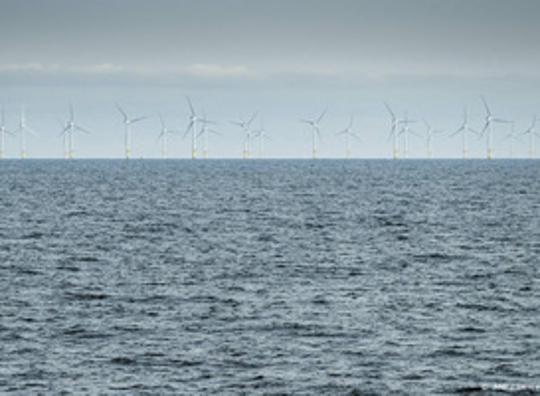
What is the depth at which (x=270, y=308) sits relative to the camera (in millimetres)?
46281

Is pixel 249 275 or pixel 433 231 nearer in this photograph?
pixel 249 275

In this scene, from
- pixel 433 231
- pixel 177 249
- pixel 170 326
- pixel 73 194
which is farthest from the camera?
pixel 73 194

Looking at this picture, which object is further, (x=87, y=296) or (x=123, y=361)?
(x=87, y=296)

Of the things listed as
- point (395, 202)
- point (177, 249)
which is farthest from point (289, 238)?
point (395, 202)

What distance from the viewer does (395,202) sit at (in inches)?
5207

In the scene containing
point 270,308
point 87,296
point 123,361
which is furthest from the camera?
point 87,296

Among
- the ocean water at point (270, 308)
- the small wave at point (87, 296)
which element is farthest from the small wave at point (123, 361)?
the small wave at point (87, 296)

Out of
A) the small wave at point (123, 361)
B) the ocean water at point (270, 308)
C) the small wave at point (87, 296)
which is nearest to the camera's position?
the ocean water at point (270, 308)

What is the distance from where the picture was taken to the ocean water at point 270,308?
34.2 meters

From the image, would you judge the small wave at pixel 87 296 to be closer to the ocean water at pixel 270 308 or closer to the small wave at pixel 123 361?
the ocean water at pixel 270 308

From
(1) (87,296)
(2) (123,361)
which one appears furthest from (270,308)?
(2) (123,361)

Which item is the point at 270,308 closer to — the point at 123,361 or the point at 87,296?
the point at 87,296

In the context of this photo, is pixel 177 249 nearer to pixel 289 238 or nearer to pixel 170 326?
pixel 289 238

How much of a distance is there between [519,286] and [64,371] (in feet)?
80.2
